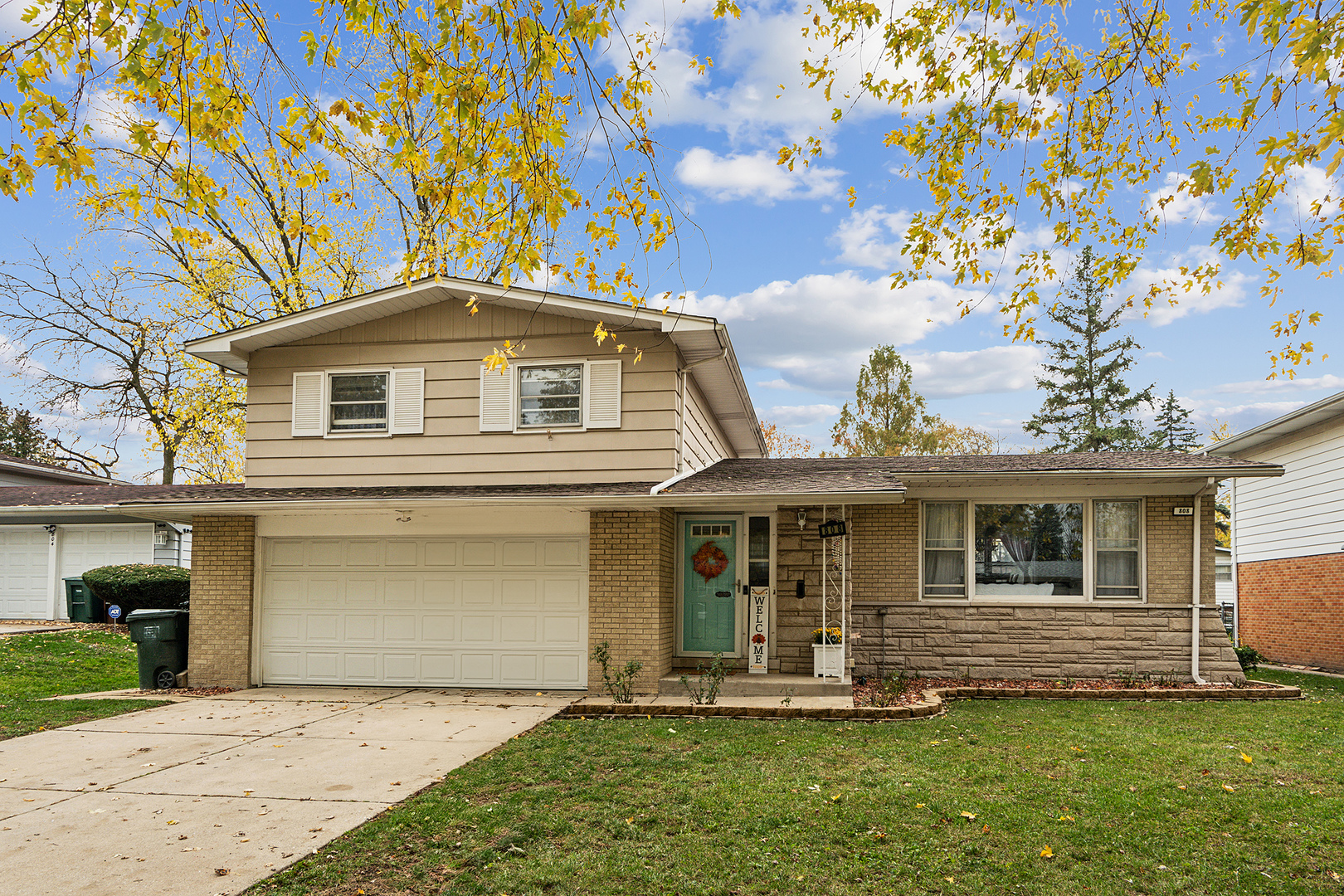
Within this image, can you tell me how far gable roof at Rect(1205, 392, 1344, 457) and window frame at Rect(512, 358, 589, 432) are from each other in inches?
490

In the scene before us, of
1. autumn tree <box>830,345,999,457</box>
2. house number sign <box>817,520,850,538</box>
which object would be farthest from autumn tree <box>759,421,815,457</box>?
house number sign <box>817,520,850,538</box>

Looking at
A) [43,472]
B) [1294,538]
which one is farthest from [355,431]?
[43,472]

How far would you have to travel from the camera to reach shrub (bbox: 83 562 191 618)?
19.5m

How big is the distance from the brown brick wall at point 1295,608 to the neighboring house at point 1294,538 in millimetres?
16

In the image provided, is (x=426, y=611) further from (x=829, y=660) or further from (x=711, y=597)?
(x=829, y=660)

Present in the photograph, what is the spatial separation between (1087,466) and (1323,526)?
23.0 ft

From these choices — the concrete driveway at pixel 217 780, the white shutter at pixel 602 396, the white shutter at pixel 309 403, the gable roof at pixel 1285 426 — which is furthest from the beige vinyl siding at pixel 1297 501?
the white shutter at pixel 309 403

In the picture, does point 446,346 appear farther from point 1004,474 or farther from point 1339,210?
point 1339,210

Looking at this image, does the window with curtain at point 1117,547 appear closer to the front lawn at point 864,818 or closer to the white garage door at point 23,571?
the front lawn at point 864,818

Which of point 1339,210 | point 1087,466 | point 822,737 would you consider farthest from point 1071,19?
point 1087,466

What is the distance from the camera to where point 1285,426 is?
54.5 ft

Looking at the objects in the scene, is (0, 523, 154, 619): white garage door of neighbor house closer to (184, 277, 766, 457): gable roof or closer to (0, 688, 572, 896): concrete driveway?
(184, 277, 766, 457): gable roof

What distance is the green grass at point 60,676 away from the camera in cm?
1024

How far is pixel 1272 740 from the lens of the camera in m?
8.62
